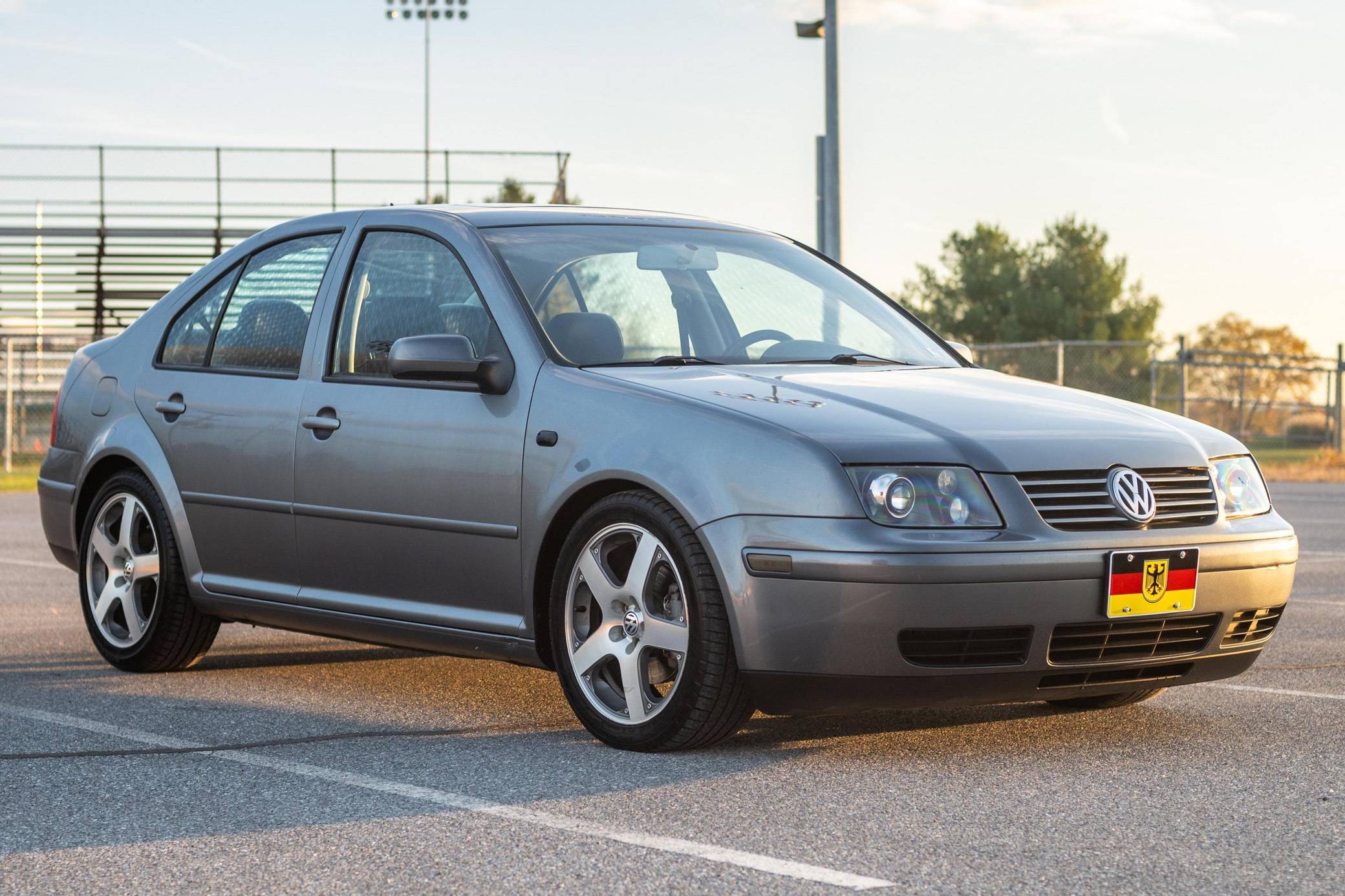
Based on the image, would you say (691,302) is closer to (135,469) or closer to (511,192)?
(135,469)

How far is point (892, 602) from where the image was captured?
15.1ft

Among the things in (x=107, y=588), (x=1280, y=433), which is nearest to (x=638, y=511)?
(x=107, y=588)

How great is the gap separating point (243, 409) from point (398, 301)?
738 millimetres

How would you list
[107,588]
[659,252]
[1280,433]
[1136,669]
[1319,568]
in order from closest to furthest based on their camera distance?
[1136,669] < [659,252] < [107,588] < [1319,568] < [1280,433]

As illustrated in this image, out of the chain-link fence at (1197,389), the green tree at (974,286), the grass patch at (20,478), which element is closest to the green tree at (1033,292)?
the green tree at (974,286)

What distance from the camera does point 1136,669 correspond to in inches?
196

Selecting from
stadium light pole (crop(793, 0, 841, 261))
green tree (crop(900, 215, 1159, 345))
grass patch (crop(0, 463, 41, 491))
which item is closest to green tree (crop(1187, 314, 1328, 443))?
stadium light pole (crop(793, 0, 841, 261))

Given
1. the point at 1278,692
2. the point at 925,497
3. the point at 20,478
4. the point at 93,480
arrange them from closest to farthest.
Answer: the point at 925,497
the point at 1278,692
the point at 93,480
the point at 20,478

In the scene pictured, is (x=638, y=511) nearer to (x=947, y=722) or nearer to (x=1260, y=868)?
(x=947, y=722)

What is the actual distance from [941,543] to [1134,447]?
724 millimetres

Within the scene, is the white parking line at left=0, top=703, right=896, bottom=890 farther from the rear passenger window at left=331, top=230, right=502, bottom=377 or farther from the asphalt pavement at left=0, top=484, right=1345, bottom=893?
the rear passenger window at left=331, top=230, right=502, bottom=377

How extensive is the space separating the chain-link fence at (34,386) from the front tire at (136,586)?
21885 mm

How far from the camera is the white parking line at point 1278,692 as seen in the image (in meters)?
6.04

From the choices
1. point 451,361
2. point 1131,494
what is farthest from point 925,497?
point 451,361
